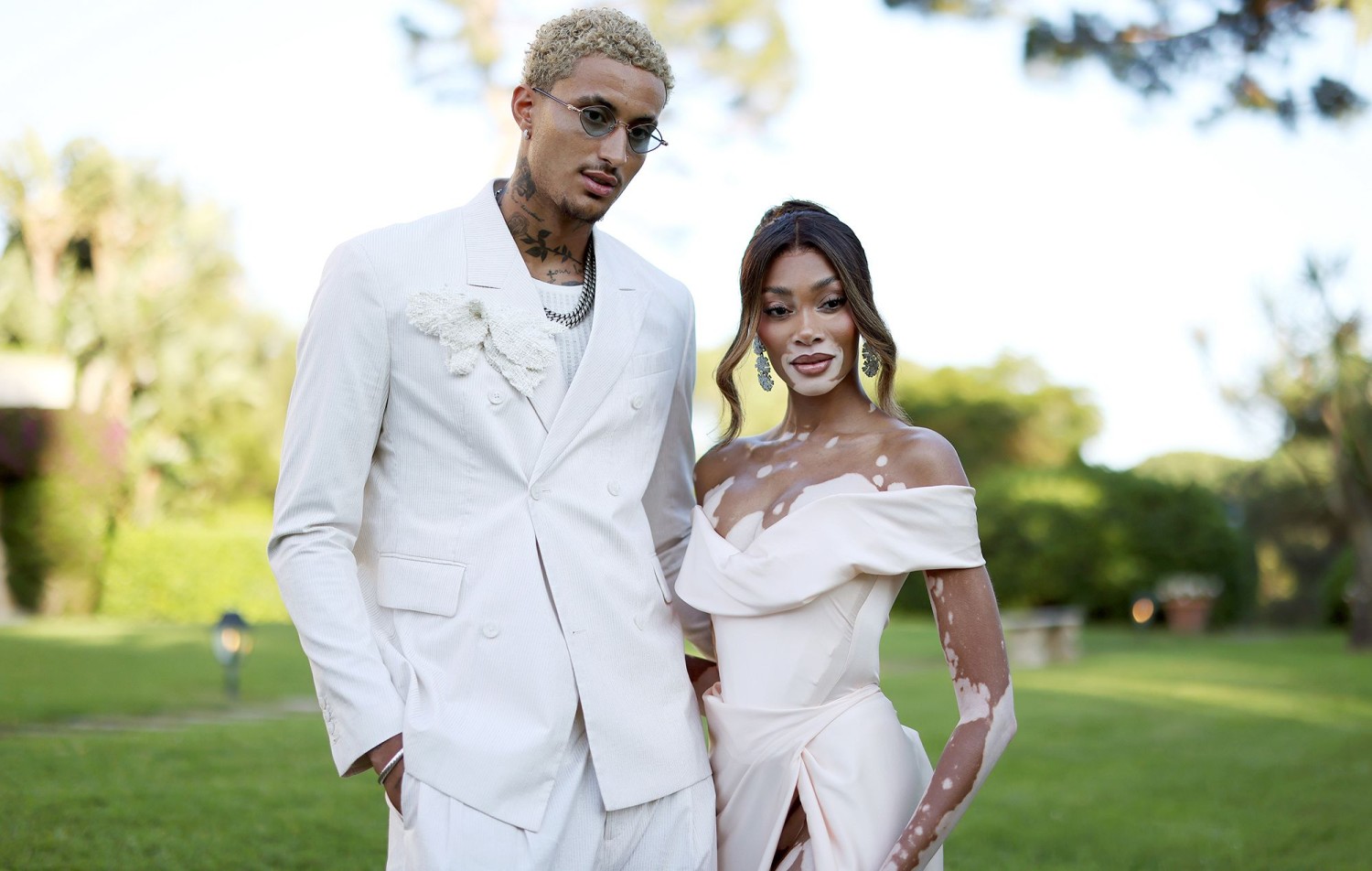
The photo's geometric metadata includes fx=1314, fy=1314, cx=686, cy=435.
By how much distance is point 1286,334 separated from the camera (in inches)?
720

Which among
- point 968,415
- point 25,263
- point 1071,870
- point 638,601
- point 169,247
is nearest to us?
point 638,601

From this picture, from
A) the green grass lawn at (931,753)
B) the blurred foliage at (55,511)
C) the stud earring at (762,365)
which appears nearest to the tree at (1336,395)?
the green grass lawn at (931,753)

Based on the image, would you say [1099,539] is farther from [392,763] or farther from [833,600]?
[392,763]

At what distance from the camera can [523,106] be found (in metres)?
3.01

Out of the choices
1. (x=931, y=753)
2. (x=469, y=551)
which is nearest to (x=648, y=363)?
(x=469, y=551)

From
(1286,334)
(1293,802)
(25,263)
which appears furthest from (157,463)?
(1293,802)

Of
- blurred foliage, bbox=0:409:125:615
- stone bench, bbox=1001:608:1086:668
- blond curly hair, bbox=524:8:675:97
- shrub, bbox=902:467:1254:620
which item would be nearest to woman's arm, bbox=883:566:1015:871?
blond curly hair, bbox=524:8:675:97

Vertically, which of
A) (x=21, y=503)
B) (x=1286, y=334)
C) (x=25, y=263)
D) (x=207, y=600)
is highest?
(x=25, y=263)

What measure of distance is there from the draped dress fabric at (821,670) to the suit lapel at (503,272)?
0.53 m

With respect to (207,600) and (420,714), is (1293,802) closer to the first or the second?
(420,714)

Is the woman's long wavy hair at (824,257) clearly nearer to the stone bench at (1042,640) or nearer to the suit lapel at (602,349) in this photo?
the suit lapel at (602,349)

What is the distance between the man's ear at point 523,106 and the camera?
299 centimetres

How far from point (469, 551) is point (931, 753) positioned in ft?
22.6

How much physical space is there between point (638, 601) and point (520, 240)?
867mm
